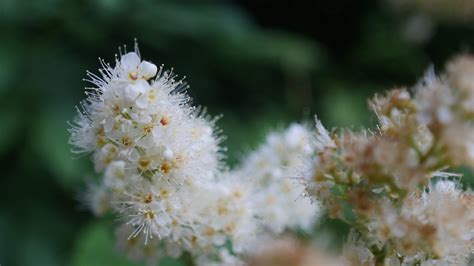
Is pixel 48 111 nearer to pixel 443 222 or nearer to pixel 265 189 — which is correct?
pixel 265 189

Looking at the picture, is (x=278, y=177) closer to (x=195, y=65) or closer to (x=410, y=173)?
(x=410, y=173)

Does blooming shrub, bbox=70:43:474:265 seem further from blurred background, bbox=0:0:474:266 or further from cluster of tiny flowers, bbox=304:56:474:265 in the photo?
blurred background, bbox=0:0:474:266

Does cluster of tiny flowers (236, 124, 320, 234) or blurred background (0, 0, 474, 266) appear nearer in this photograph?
cluster of tiny flowers (236, 124, 320, 234)

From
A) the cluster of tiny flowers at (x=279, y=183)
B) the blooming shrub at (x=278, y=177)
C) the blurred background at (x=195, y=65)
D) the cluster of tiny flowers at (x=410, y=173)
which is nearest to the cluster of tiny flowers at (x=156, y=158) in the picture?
the blooming shrub at (x=278, y=177)

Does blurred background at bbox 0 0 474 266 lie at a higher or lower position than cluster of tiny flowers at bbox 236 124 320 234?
higher

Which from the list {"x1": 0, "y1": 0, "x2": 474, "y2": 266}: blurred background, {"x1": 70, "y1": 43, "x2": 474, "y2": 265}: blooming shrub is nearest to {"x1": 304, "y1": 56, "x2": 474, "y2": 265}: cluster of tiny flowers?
{"x1": 70, "y1": 43, "x2": 474, "y2": 265}: blooming shrub

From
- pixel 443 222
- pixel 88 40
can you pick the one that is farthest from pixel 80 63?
pixel 443 222
